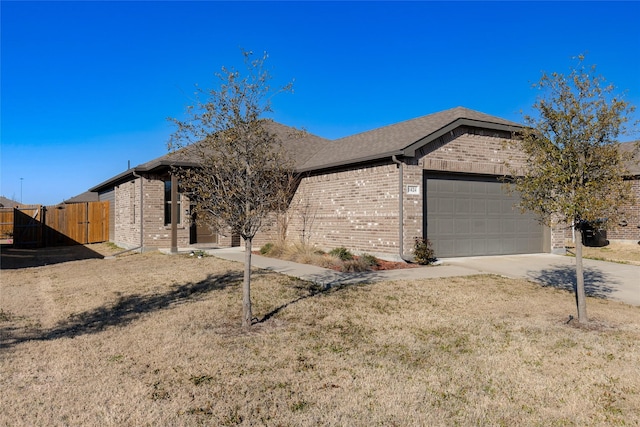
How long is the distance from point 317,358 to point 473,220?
1024 cm

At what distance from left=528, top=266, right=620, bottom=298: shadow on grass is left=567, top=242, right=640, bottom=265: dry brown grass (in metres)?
3.37

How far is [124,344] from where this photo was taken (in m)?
5.39

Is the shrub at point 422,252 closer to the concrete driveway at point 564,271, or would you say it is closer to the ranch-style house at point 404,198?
the ranch-style house at point 404,198

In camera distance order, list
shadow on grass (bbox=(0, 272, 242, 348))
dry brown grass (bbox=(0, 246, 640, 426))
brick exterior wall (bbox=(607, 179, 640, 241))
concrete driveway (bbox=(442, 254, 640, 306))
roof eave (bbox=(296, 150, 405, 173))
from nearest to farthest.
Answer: dry brown grass (bbox=(0, 246, 640, 426)) < shadow on grass (bbox=(0, 272, 242, 348)) < concrete driveway (bbox=(442, 254, 640, 306)) < roof eave (bbox=(296, 150, 405, 173)) < brick exterior wall (bbox=(607, 179, 640, 241))

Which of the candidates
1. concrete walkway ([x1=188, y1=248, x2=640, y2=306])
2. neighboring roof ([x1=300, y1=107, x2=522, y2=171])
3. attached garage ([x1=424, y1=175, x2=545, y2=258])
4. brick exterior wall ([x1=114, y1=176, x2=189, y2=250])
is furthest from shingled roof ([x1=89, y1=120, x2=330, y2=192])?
attached garage ([x1=424, y1=175, x2=545, y2=258])

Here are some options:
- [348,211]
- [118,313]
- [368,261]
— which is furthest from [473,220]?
[118,313]


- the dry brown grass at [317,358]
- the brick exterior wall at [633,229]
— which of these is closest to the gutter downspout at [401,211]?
the dry brown grass at [317,358]

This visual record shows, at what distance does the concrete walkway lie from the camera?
9.23 meters

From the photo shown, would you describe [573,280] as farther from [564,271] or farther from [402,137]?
[402,137]

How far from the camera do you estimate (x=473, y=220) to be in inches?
546

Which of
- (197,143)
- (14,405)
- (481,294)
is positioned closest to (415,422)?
(14,405)

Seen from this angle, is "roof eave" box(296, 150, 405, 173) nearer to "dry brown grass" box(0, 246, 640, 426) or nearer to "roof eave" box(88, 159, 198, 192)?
"roof eave" box(88, 159, 198, 192)

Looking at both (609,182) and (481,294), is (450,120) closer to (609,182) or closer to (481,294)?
(481,294)

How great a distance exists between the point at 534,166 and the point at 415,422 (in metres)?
4.86
